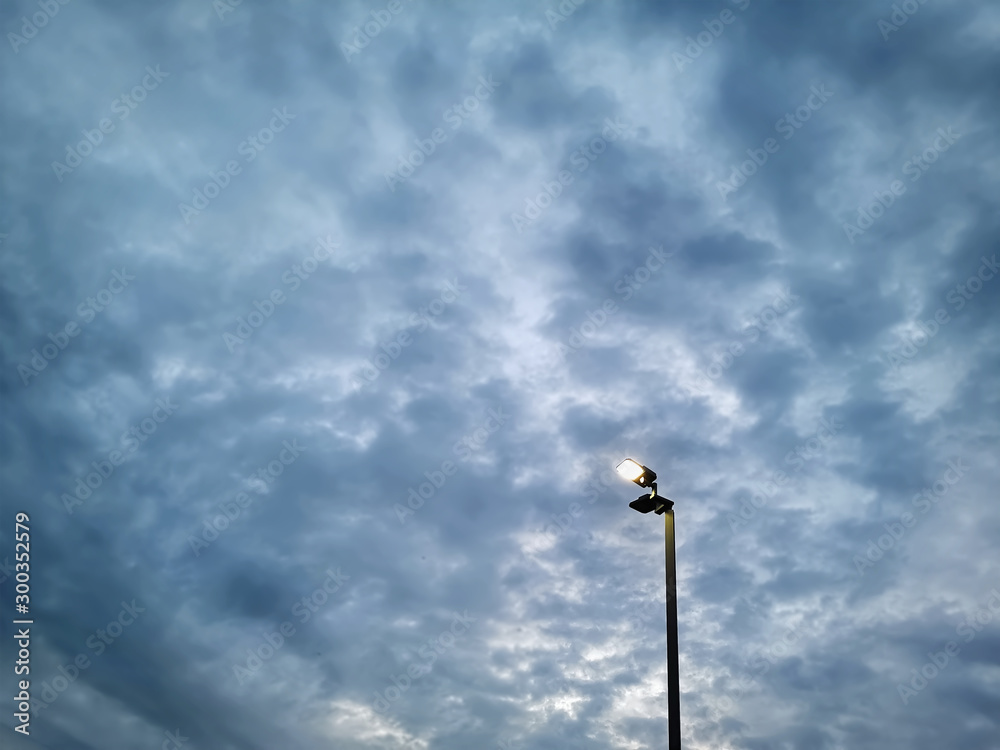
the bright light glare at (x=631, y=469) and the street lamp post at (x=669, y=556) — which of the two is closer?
the street lamp post at (x=669, y=556)

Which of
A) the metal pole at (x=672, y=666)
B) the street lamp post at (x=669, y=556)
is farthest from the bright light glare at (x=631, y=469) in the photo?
the metal pole at (x=672, y=666)

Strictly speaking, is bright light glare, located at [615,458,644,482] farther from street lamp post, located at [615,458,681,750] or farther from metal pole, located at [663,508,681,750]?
metal pole, located at [663,508,681,750]

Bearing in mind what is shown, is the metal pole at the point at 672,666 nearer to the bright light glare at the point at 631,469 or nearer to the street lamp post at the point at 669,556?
the street lamp post at the point at 669,556

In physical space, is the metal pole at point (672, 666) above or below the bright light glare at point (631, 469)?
below

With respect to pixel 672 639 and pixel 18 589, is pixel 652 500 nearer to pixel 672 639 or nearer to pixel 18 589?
pixel 672 639

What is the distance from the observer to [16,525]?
1973 centimetres

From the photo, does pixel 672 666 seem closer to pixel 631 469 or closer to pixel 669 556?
pixel 669 556

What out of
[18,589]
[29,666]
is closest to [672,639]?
[18,589]

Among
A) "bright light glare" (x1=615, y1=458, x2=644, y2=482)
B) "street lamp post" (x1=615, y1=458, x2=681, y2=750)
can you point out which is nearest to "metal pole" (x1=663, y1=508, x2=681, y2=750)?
"street lamp post" (x1=615, y1=458, x2=681, y2=750)

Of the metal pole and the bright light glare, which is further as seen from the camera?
the bright light glare

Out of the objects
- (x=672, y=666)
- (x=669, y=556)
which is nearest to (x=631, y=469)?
(x=669, y=556)

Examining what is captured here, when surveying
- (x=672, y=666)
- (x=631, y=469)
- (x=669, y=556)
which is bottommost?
(x=672, y=666)

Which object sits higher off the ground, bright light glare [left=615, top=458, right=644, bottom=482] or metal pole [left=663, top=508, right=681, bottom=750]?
bright light glare [left=615, top=458, right=644, bottom=482]

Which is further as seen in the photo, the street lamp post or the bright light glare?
the bright light glare
